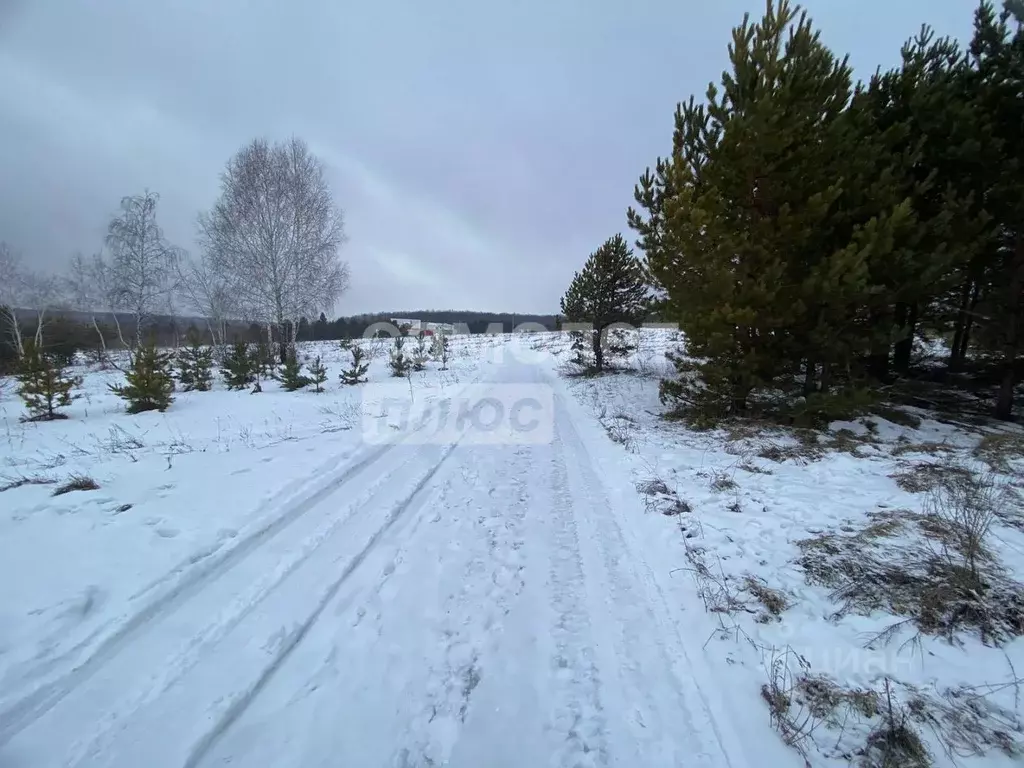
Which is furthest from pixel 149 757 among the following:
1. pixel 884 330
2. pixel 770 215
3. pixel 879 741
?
pixel 884 330

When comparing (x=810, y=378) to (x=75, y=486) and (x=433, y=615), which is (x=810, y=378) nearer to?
(x=433, y=615)

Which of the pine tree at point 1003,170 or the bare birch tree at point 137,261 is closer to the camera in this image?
the pine tree at point 1003,170

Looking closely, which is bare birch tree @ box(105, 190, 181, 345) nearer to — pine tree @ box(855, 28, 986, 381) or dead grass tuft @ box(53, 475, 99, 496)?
dead grass tuft @ box(53, 475, 99, 496)

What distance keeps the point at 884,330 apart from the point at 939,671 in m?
6.70

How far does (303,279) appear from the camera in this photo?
1745 cm

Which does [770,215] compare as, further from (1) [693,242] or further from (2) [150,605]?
(2) [150,605]

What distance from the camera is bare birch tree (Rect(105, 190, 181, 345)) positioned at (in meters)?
18.7

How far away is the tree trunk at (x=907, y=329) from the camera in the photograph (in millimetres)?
9172

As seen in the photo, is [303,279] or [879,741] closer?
[879,741]

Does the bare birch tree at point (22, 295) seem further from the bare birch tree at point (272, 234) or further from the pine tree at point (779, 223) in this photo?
the pine tree at point (779, 223)

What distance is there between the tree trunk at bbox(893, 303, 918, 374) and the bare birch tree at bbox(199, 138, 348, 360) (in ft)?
65.6

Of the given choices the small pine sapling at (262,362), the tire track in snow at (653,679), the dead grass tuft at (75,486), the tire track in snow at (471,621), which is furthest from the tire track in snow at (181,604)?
the small pine sapling at (262,362)

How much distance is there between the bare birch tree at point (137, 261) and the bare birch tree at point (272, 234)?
3.44 meters

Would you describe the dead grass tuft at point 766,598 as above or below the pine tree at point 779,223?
below
